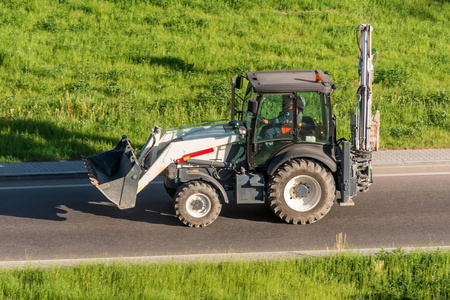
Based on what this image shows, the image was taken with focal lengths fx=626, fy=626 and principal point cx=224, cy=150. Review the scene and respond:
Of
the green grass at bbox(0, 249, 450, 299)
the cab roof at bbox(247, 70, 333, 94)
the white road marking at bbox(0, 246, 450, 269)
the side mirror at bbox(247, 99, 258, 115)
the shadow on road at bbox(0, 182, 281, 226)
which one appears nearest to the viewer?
the green grass at bbox(0, 249, 450, 299)

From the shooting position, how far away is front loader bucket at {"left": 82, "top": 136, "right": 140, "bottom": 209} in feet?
31.7

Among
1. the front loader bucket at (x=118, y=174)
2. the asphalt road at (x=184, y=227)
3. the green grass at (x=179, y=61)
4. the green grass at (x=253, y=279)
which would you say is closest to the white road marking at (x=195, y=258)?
the green grass at (x=253, y=279)

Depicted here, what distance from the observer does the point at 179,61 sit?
1930 cm

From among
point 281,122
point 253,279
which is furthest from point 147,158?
point 253,279

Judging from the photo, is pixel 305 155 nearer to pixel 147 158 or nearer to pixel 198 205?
pixel 198 205

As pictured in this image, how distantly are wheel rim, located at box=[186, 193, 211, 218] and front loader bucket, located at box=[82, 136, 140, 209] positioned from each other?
877 mm

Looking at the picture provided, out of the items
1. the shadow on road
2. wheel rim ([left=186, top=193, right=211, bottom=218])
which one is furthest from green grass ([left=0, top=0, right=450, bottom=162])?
wheel rim ([left=186, top=193, right=211, bottom=218])

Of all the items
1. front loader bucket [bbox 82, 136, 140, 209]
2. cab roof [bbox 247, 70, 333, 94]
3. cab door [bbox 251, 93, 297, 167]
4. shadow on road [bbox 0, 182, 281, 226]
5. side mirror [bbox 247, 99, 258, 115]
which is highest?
cab roof [bbox 247, 70, 333, 94]

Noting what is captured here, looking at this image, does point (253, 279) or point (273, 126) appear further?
point (273, 126)

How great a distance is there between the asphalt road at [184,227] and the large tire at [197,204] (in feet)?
0.57

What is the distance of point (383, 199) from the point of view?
445 inches

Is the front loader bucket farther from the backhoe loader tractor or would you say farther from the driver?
the driver

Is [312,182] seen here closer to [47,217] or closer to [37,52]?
[47,217]

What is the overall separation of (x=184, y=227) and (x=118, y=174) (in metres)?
1.42
